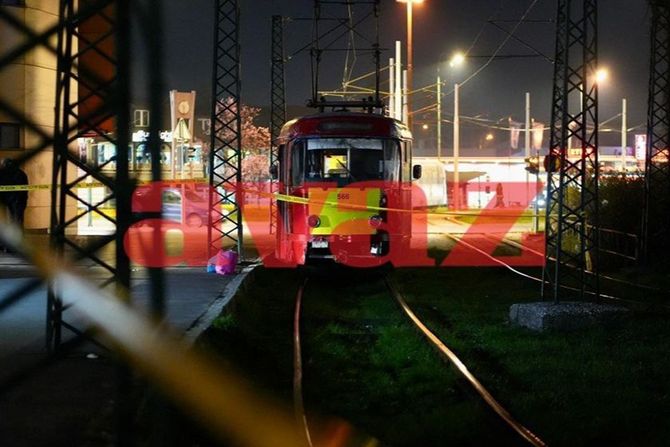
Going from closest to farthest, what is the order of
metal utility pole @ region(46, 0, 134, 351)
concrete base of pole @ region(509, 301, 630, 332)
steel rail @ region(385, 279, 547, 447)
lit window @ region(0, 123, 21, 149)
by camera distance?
metal utility pole @ region(46, 0, 134, 351)
steel rail @ region(385, 279, 547, 447)
concrete base of pole @ region(509, 301, 630, 332)
lit window @ region(0, 123, 21, 149)

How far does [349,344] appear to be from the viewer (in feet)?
37.8

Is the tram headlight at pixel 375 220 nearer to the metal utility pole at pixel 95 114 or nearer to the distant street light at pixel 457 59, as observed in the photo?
the metal utility pole at pixel 95 114

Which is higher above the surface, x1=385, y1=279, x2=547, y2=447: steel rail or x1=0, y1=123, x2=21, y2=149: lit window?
x1=0, y1=123, x2=21, y2=149: lit window

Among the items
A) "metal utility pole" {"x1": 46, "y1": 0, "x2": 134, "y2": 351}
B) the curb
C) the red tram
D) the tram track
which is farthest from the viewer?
the red tram

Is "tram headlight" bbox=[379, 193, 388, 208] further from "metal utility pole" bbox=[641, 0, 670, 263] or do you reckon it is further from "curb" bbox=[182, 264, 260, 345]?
"metal utility pole" bbox=[641, 0, 670, 263]

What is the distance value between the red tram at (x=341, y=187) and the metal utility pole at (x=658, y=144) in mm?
5883

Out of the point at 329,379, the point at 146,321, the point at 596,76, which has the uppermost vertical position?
the point at 596,76

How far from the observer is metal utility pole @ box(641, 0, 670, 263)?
18422mm

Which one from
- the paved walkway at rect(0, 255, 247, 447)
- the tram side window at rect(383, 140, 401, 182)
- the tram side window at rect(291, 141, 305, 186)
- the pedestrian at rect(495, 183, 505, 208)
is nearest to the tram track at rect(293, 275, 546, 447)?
the paved walkway at rect(0, 255, 247, 447)

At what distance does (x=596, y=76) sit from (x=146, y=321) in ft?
34.0

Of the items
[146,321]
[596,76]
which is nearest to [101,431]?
[146,321]

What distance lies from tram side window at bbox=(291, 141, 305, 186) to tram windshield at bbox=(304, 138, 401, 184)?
82mm

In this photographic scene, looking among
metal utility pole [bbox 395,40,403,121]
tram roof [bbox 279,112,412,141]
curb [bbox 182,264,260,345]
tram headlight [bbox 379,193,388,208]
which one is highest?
metal utility pole [bbox 395,40,403,121]

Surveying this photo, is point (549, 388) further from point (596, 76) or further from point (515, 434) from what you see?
point (596, 76)
